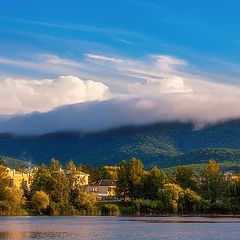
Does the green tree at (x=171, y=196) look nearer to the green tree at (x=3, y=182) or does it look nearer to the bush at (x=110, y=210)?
the bush at (x=110, y=210)

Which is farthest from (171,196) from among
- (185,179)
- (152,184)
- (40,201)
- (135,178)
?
(40,201)

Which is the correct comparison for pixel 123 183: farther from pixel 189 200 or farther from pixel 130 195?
pixel 189 200

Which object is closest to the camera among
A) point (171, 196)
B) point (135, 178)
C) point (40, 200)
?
point (40, 200)

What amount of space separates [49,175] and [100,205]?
13.2 m

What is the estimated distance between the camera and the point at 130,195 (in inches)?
6196

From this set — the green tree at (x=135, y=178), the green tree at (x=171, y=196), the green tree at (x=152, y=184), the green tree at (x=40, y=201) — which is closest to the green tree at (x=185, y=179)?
the green tree at (x=152, y=184)

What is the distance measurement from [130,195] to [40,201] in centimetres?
2569

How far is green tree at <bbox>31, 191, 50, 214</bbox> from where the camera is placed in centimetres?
13875

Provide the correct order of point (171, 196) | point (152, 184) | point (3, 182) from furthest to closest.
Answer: point (152, 184) → point (171, 196) → point (3, 182)

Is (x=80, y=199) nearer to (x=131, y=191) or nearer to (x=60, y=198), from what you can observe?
(x=60, y=198)

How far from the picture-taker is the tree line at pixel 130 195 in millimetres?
141875

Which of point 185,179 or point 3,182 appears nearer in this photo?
point 3,182

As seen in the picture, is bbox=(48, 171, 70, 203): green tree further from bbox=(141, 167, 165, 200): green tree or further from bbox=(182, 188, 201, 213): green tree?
bbox=(182, 188, 201, 213): green tree

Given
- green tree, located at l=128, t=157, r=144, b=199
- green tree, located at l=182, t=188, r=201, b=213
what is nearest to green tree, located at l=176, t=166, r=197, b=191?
green tree, located at l=182, t=188, r=201, b=213
